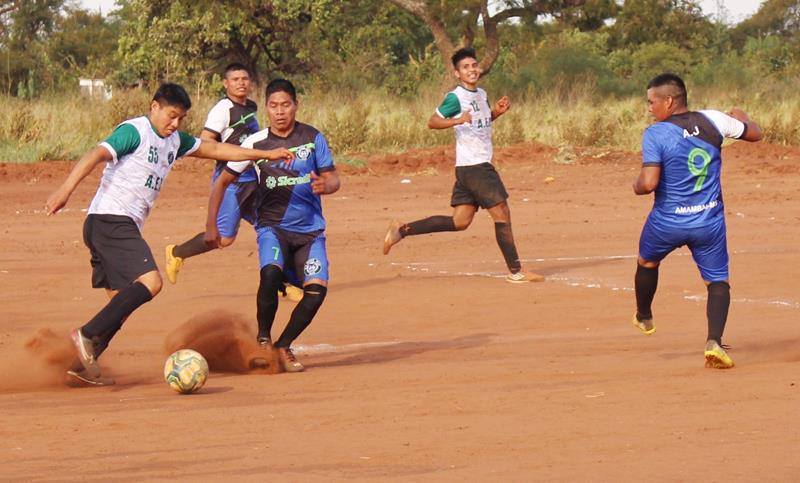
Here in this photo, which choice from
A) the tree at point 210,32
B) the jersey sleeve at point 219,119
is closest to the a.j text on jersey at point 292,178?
the jersey sleeve at point 219,119

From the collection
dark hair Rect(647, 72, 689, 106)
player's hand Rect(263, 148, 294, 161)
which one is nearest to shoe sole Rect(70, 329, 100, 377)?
player's hand Rect(263, 148, 294, 161)

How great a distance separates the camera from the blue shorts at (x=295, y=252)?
9.27 metres

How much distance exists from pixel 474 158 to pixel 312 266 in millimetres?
4456

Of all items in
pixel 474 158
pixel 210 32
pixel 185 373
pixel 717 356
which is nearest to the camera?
pixel 185 373

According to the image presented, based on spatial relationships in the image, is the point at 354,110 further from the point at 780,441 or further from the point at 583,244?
the point at 780,441

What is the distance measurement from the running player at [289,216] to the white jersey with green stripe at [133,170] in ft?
2.56

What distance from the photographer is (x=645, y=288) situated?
934 centimetres

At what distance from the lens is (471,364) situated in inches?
367

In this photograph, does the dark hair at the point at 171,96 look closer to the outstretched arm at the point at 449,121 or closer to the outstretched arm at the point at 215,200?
the outstretched arm at the point at 215,200

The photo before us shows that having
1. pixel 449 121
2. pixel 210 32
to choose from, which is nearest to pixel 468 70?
pixel 449 121

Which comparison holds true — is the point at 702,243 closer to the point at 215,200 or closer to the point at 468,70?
the point at 215,200

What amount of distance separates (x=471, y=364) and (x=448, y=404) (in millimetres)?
1832

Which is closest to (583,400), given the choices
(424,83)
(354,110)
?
(354,110)

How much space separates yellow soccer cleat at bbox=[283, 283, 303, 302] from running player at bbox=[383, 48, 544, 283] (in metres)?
1.66
